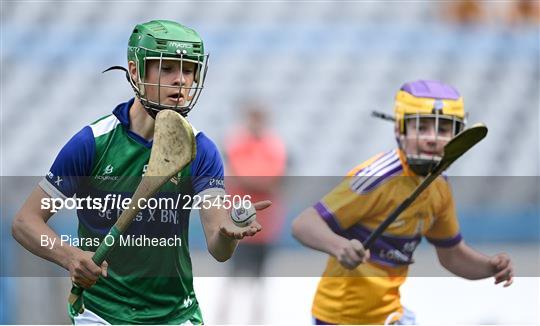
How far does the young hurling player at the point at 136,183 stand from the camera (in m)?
3.75

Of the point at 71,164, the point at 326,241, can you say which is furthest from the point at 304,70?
the point at 71,164

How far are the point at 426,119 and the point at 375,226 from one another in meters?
0.52

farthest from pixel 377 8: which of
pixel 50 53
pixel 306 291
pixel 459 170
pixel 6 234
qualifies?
pixel 6 234

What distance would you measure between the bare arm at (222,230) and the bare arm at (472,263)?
1.55m

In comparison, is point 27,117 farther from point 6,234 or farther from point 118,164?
point 118,164

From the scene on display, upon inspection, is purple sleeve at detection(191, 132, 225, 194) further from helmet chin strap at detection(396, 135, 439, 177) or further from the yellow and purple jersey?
helmet chin strap at detection(396, 135, 439, 177)

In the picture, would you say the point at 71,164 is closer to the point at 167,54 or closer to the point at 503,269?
the point at 167,54

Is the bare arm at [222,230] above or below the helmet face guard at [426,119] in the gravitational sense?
below

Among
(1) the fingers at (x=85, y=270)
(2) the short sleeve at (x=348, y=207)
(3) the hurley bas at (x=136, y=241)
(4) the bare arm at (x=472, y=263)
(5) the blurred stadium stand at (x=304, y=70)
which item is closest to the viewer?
A: (1) the fingers at (x=85, y=270)

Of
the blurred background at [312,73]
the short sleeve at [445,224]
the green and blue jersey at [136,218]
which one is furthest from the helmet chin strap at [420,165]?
the blurred background at [312,73]

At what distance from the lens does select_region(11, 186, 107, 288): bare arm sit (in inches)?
140

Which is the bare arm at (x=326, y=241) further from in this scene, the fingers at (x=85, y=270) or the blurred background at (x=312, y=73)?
the blurred background at (x=312, y=73)

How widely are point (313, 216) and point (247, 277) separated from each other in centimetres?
321

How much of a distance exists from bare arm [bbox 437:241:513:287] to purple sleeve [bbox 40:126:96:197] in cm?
184
